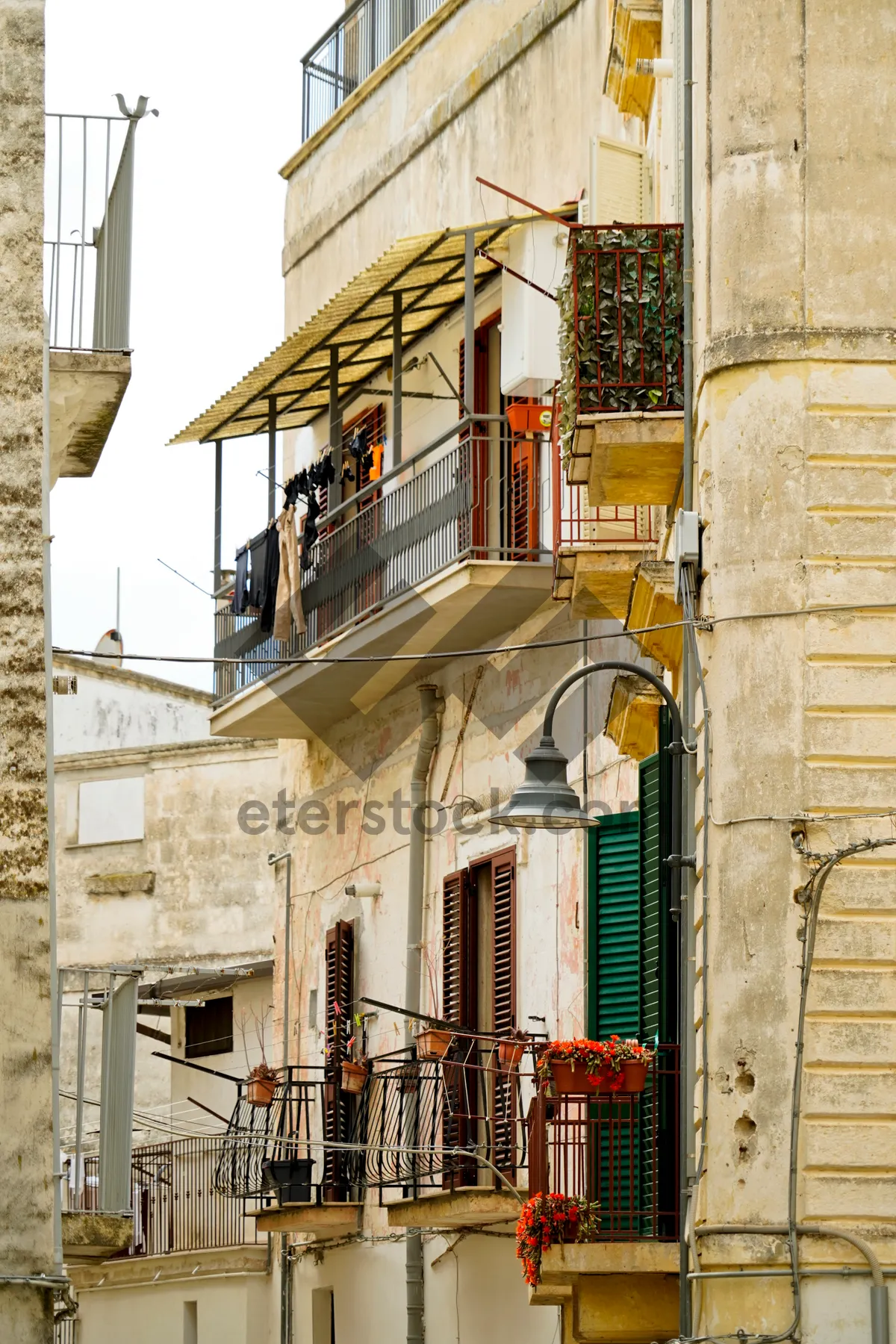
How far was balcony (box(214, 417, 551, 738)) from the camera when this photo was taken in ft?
60.7

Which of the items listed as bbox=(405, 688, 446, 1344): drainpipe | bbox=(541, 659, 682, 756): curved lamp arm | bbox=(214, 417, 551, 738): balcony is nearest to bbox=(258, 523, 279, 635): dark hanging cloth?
bbox=(214, 417, 551, 738): balcony

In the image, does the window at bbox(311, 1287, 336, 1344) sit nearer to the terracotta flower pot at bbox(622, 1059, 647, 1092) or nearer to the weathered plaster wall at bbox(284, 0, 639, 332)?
the terracotta flower pot at bbox(622, 1059, 647, 1092)

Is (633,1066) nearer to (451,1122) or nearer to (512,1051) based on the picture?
(512,1051)

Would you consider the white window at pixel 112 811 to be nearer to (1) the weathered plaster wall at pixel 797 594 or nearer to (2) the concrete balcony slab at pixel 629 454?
(2) the concrete balcony slab at pixel 629 454

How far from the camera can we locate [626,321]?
45.0 ft

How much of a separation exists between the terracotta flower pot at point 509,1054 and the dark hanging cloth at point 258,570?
5678mm

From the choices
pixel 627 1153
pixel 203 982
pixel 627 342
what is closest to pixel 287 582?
pixel 627 1153

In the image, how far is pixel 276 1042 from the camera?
25062mm

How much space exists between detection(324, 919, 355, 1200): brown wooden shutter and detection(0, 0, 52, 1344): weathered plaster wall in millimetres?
9939

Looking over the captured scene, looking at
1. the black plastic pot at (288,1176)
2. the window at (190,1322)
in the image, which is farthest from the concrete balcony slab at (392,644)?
the window at (190,1322)

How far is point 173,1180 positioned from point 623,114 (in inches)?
559

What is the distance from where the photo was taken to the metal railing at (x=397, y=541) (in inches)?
736

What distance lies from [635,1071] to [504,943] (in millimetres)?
4889

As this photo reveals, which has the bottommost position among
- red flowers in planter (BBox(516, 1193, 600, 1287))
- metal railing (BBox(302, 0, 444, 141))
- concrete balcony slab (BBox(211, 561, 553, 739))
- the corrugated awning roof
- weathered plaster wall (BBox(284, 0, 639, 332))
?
red flowers in planter (BBox(516, 1193, 600, 1287))
